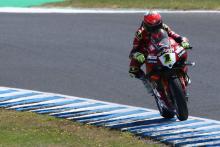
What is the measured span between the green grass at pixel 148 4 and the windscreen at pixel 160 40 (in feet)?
41.7

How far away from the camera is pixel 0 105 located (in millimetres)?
12031

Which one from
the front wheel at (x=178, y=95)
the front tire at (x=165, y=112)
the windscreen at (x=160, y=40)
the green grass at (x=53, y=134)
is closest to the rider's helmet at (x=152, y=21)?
the windscreen at (x=160, y=40)

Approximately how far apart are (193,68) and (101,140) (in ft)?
18.2

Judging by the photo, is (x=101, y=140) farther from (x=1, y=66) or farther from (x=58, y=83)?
(x=1, y=66)

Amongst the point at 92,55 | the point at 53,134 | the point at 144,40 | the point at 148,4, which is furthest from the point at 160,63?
the point at 148,4

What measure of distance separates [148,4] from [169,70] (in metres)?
14.4

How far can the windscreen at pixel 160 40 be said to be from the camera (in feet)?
34.4

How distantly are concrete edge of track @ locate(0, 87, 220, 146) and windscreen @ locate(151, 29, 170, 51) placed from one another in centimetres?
102

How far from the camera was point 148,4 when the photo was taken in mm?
24672

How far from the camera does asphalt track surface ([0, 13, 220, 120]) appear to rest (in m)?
13.2

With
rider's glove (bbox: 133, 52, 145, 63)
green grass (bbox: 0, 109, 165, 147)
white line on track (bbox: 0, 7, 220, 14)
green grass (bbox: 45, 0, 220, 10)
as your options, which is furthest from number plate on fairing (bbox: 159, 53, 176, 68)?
green grass (bbox: 45, 0, 220, 10)

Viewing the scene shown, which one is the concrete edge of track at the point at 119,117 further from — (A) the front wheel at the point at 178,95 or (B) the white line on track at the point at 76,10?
(B) the white line on track at the point at 76,10

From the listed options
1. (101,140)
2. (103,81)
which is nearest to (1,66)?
(103,81)

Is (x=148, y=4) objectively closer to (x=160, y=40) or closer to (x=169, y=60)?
(x=160, y=40)
